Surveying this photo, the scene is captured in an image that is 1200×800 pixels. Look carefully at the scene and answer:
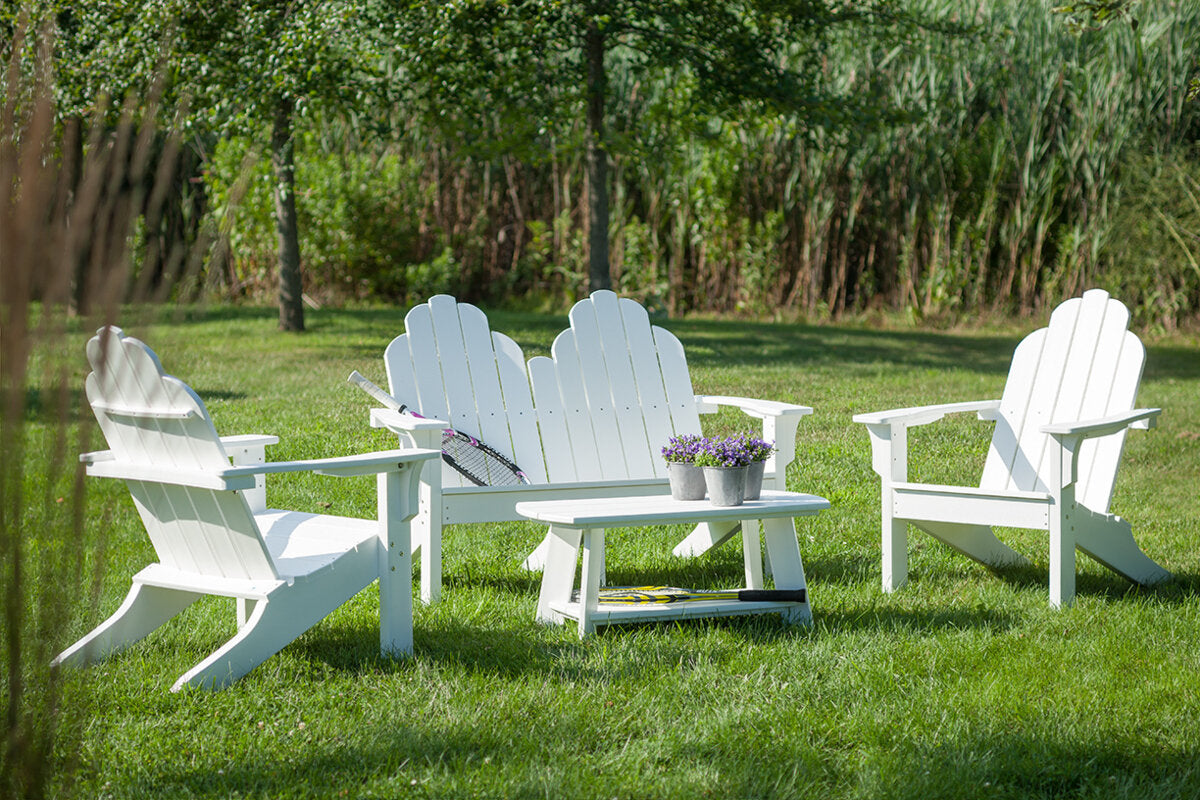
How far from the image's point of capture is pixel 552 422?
4512 millimetres

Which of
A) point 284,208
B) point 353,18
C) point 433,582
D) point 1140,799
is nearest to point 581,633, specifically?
point 433,582

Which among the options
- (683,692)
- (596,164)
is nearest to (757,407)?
(683,692)

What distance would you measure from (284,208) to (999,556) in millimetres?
8299

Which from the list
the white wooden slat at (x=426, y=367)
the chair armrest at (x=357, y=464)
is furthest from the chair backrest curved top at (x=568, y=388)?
the chair armrest at (x=357, y=464)

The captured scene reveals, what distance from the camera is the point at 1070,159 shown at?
40.4 feet

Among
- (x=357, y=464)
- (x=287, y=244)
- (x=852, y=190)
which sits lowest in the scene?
(x=357, y=464)

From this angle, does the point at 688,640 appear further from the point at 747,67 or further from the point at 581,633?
the point at 747,67

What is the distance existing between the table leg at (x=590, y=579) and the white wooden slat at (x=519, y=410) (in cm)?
104

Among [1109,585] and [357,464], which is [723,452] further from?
[1109,585]

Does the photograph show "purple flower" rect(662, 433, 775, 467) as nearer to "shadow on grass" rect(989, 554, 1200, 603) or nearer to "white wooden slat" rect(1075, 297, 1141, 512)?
"shadow on grass" rect(989, 554, 1200, 603)

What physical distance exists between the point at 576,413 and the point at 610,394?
0.52ft

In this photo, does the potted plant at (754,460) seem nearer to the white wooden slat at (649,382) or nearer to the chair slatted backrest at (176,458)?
the white wooden slat at (649,382)

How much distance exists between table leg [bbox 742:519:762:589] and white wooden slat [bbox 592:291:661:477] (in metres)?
0.74

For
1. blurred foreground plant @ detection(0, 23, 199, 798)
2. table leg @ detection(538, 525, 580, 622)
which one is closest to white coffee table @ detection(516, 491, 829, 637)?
table leg @ detection(538, 525, 580, 622)
